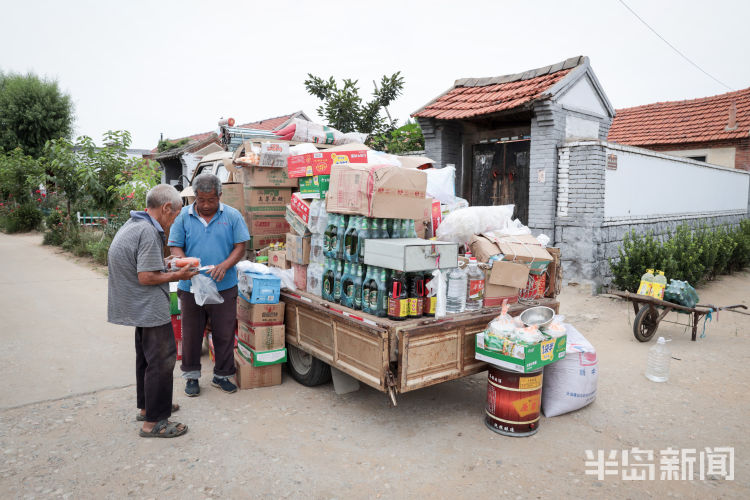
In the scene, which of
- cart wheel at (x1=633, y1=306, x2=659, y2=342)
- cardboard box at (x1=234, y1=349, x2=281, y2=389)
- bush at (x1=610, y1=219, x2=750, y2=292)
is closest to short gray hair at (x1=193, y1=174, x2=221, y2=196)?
cardboard box at (x1=234, y1=349, x2=281, y2=389)

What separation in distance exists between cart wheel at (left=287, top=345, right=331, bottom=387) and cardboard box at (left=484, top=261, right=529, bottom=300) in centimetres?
167

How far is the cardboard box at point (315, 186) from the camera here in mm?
4430

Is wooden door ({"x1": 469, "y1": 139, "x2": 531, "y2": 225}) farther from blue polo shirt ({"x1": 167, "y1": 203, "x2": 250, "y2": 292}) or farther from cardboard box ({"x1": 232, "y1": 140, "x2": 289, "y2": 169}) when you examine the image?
blue polo shirt ({"x1": 167, "y1": 203, "x2": 250, "y2": 292})

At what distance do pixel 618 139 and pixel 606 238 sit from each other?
440 inches

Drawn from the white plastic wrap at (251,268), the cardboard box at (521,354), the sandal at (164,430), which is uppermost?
the white plastic wrap at (251,268)

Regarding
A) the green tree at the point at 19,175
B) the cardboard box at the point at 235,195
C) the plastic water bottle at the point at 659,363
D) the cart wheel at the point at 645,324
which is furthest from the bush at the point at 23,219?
A: the plastic water bottle at the point at 659,363

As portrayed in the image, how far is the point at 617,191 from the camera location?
29.8 ft

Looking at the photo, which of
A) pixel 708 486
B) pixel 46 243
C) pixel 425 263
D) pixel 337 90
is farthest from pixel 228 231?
pixel 46 243

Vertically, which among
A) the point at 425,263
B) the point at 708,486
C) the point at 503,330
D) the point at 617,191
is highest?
the point at 617,191

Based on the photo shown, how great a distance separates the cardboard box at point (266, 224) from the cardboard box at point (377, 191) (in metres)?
1.54

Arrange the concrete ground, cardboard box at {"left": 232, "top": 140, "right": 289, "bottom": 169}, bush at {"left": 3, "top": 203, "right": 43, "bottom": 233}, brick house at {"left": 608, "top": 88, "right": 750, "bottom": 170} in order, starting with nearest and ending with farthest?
1. the concrete ground
2. cardboard box at {"left": 232, "top": 140, "right": 289, "bottom": 169}
3. brick house at {"left": 608, "top": 88, "right": 750, "bottom": 170}
4. bush at {"left": 3, "top": 203, "right": 43, "bottom": 233}

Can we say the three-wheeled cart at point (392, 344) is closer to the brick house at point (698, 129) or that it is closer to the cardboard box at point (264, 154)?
the cardboard box at point (264, 154)

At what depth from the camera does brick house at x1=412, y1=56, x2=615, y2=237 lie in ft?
29.1

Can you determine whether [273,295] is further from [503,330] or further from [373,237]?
[503,330]
